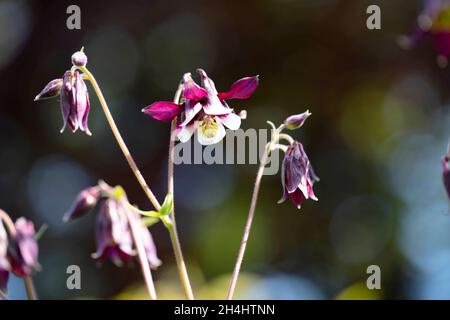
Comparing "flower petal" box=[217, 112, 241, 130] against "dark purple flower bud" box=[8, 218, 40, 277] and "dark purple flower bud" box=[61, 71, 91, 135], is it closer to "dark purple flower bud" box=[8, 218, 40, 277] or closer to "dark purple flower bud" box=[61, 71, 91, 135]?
"dark purple flower bud" box=[61, 71, 91, 135]

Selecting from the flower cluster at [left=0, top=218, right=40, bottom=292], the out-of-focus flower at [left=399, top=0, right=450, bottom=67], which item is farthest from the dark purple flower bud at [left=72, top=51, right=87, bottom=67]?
the out-of-focus flower at [left=399, top=0, right=450, bottom=67]

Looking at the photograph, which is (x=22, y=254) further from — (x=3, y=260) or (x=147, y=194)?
(x=147, y=194)

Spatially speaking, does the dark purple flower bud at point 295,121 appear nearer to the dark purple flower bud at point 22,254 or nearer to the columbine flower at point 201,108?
the columbine flower at point 201,108

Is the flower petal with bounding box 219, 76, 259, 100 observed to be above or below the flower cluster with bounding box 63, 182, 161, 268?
above

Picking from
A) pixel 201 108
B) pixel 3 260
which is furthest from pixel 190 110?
pixel 3 260

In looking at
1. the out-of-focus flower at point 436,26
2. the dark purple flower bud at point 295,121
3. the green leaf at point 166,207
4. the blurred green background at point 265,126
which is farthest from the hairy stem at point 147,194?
the blurred green background at point 265,126
